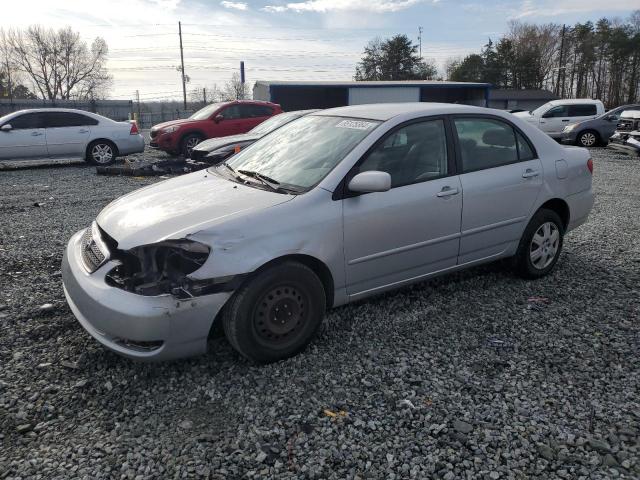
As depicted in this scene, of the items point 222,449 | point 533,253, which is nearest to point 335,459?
point 222,449

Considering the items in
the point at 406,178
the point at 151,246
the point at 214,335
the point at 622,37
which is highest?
the point at 622,37

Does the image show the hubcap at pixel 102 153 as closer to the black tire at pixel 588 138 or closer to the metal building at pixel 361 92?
the black tire at pixel 588 138

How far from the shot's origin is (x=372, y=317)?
12.9 feet

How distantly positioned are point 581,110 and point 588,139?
190 cm

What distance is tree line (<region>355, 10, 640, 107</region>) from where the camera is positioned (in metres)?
58.4

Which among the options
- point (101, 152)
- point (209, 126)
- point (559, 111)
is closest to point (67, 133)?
point (101, 152)

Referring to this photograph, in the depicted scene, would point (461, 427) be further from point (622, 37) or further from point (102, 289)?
point (622, 37)

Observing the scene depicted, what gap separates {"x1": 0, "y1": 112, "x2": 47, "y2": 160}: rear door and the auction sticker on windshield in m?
10.8

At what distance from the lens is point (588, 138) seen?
61.1 ft

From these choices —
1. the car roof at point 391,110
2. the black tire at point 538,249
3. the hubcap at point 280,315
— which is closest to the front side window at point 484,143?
the car roof at point 391,110

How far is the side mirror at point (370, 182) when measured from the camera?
3.30m

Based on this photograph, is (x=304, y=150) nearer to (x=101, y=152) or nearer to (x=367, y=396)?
(x=367, y=396)

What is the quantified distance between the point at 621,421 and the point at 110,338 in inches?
114

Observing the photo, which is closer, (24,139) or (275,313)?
(275,313)
